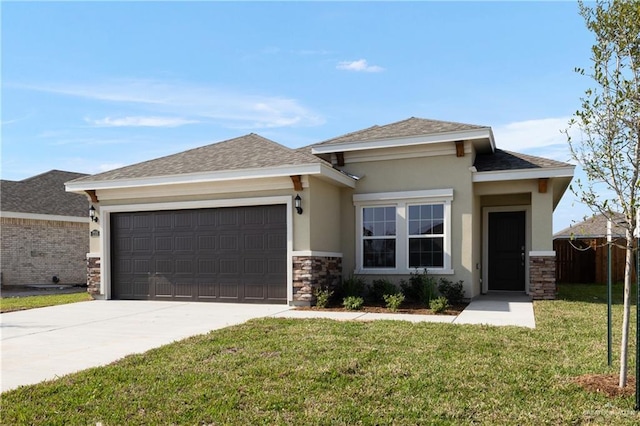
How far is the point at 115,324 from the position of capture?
8.84 metres

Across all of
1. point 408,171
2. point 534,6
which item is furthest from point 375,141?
point 534,6

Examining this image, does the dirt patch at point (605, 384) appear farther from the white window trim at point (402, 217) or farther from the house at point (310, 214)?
the white window trim at point (402, 217)

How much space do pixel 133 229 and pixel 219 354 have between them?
777 cm

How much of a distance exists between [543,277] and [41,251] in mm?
17650

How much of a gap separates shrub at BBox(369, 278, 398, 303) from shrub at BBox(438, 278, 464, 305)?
3.44 feet

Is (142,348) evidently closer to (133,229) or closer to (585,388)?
(585,388)

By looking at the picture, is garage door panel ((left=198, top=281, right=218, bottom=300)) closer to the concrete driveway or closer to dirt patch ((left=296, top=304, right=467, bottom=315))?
the concrete driveway

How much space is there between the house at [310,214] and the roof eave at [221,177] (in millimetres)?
30

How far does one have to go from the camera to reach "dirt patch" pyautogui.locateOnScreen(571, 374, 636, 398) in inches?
181

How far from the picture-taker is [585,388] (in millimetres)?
4734

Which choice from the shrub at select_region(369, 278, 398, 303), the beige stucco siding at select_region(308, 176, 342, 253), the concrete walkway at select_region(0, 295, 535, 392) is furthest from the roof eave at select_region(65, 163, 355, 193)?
the concrete walkway at select_region(0, 295, 535, 392)

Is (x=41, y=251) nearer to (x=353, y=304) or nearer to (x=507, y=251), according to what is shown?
(x=353, y=304)

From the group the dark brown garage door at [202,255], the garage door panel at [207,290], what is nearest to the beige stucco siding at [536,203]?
the dark brown garage door at [202,255]

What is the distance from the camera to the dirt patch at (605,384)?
4.60 m
